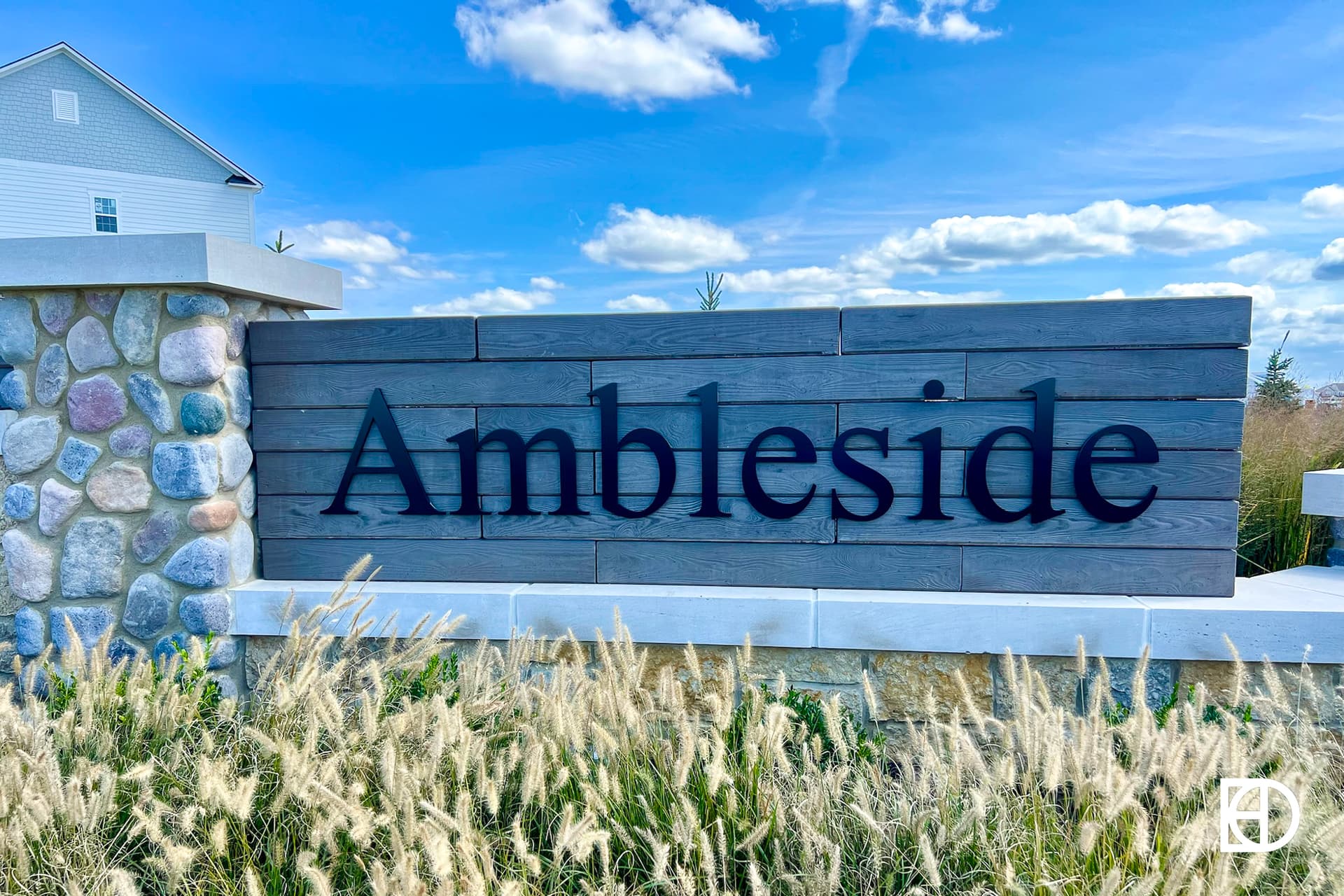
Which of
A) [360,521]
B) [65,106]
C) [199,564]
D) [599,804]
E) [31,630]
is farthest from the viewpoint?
[65,106]

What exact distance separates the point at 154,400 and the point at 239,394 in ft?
1.06

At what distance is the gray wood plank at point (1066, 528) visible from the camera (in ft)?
10.9

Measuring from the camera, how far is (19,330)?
140 inches

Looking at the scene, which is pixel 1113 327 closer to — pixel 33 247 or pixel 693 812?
pixel 693 812

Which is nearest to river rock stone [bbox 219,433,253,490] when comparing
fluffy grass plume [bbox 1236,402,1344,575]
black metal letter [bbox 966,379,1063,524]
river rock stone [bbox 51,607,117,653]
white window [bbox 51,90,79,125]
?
river rock stone [bbox 51,607,117,653]

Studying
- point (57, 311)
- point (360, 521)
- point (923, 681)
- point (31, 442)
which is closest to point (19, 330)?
point (57, 311)

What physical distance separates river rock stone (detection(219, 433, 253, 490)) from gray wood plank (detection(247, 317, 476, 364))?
37cm

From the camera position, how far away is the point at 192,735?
260 cm

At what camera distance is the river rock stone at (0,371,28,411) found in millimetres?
3543

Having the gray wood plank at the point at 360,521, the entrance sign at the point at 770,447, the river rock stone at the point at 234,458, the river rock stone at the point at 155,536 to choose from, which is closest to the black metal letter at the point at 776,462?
the entrance sign at the point at 770,447

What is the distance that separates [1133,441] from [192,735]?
3.59m

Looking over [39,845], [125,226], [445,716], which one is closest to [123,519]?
[39,845]

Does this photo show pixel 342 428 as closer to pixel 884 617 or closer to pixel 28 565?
pixel 28 565

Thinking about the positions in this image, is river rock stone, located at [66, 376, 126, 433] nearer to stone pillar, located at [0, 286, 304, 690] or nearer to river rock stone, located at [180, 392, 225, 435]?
stone pillar, located at [0, 286, 304, 690]
